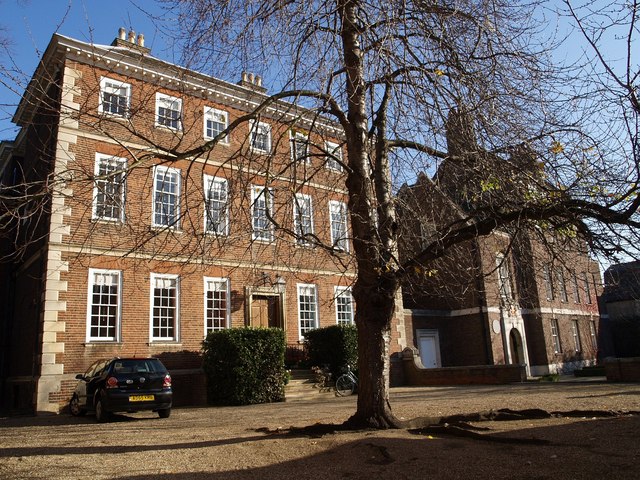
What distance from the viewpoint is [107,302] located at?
16.2 meters

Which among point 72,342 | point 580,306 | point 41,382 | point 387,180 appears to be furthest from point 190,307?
point 580,306

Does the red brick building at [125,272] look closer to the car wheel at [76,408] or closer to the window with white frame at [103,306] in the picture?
the window with white frame at [103,306]

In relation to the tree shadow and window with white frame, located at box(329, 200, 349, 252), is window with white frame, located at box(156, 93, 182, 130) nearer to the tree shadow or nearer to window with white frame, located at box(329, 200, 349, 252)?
window with white frame, located at box(329, 200, 349, 252)

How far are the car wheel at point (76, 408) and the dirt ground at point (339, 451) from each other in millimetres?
3360

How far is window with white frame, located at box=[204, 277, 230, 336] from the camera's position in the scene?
18312 millimetres

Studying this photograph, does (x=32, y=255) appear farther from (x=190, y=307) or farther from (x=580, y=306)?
(x=580, y=306)

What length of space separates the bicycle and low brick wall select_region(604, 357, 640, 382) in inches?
339

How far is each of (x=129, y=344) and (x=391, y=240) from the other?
11.0 metres

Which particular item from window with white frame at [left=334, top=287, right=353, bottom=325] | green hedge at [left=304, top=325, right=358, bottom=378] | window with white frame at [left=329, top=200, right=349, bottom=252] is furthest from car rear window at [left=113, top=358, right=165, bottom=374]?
window with white frame at [left=334, top=287, right=353, bottom=325]

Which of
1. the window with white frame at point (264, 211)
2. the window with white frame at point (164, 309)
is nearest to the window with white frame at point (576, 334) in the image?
the window with white frame at point (264, 211)

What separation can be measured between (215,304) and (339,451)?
497 inches

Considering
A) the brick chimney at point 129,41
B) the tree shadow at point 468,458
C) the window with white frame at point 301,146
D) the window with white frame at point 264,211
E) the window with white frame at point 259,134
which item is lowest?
the tree shadow at point 468,458

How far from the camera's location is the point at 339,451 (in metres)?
6.65

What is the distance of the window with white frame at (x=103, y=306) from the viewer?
15805 millimetres
